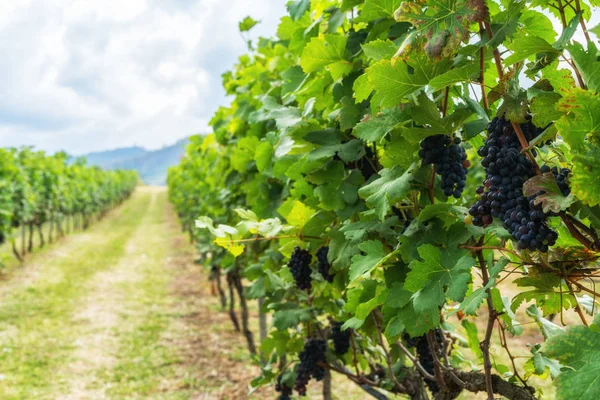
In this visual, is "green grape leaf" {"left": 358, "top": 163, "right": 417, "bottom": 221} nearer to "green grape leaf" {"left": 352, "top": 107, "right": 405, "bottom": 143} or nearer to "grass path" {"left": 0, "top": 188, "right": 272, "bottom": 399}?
"green grape leaf" {"left": 352, "top": 107, "right": 405, "bottom": 143}

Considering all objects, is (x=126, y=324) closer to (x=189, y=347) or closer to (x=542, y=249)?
(x=189, y=347)

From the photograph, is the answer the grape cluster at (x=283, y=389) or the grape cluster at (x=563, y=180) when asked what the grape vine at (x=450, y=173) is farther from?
the grape cluster at (x=283, y=389)

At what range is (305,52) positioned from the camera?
2.01 m

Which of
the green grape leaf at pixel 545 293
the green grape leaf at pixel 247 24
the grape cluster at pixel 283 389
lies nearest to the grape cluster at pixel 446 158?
the green grape leaf at pixel 545 293

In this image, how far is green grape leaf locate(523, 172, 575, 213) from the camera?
1.03m

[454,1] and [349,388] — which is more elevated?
[454,1]

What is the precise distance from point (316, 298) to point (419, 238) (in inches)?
65.6

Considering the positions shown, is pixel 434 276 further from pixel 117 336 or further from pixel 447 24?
pixel 117 336

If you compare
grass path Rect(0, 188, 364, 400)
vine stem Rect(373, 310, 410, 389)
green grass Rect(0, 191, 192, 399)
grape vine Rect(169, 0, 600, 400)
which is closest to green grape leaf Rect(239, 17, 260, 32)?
grape vine Rect(169, 0, 600, 400)

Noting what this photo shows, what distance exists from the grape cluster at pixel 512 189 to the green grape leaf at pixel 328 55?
911mm

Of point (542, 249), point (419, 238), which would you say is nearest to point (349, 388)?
point (419, 238)

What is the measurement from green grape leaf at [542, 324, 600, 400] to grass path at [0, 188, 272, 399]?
19.7 feet

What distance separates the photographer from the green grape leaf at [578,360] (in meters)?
0.90

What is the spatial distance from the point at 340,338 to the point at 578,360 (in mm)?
2380
